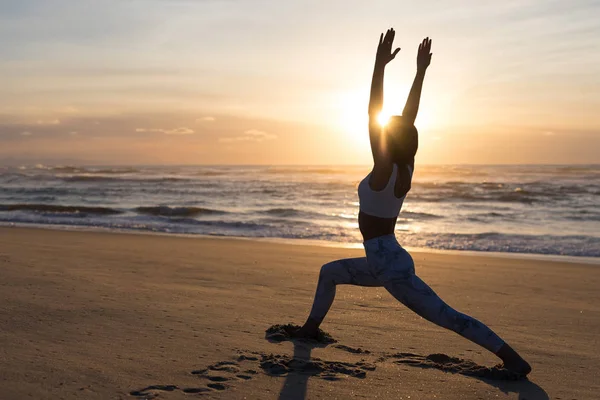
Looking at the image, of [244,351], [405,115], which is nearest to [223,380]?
[244,351]

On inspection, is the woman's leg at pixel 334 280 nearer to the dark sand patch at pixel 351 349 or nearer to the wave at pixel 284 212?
the dark sand patch at pixel 351 349

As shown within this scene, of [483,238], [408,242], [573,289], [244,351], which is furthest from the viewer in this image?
[483,238]

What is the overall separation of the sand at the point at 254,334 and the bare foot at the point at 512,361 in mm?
95

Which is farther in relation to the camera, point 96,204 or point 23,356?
point 96,204

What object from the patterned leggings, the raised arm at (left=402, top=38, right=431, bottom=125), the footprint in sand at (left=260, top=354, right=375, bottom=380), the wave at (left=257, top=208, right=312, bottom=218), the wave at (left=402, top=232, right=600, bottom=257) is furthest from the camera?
the wave at (left=257, top=208, right=312, bottom=218)

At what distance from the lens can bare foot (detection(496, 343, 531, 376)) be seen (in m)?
3.97

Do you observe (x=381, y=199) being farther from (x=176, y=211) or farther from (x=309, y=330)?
(x=176, y=211)

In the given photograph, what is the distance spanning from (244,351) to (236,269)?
14.3 feet

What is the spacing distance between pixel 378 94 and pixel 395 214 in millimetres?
791

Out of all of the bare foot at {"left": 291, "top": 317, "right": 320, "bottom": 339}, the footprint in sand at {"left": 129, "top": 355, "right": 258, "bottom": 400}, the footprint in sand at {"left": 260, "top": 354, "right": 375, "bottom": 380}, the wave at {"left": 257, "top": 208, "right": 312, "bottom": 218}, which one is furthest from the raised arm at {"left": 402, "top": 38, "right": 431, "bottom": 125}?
the wave at {"left": 257, "top": 208, "right": 312, "bottom": 218}

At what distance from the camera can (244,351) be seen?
4465mm

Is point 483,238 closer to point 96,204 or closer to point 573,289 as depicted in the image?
point 573,289

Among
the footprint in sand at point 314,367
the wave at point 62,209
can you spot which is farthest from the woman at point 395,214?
the wave at point 62,209

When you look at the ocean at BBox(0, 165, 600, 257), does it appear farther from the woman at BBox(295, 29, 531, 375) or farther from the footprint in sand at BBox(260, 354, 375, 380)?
the woman at BBox(295, 29, 531, 375)
